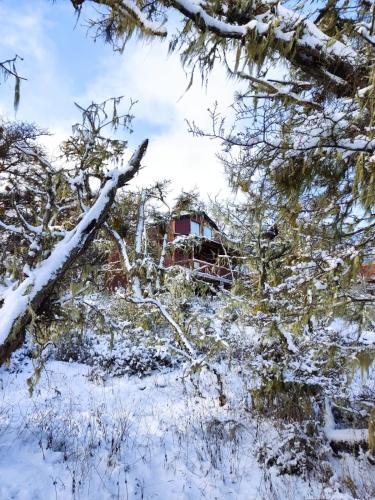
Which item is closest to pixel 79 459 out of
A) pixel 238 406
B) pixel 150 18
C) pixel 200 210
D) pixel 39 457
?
pixel 39 457

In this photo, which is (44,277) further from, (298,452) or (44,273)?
(298,452)

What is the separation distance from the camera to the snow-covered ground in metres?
3.63

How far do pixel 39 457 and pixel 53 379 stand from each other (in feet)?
13.0

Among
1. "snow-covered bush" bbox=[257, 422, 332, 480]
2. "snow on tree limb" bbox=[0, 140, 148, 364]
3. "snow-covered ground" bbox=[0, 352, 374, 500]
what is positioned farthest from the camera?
"snow-covered bush" bbox=[257, 422, 332, 480]

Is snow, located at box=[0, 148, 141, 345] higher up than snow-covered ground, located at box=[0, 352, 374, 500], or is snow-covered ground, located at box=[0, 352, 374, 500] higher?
snow, located at box=[0, 148, 141, 345]

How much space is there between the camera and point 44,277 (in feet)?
12.0

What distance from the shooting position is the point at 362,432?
4098mm

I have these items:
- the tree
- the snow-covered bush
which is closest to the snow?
the tree

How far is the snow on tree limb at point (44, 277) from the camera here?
3.43 meters

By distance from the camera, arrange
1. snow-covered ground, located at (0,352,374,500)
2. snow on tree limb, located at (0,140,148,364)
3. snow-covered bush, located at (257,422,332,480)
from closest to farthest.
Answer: snow on tree limb, located at (0,140,148,364)
snow-covered ground, located at (0,352,374,500)
snow-covered bush, located at (257,422,332,480)

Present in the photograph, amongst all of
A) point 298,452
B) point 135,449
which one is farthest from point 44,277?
point 298,452

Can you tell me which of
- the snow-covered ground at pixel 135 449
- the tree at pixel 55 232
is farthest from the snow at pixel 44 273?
the snow-covered ground at pixel 135 449

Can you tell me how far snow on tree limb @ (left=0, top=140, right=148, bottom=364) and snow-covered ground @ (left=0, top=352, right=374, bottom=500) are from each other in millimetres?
1477

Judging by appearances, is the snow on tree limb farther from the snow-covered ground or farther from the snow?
the snow-covered ground
